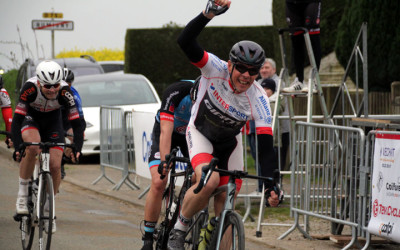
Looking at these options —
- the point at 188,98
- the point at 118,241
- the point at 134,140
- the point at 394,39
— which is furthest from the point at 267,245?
the point at 394,39

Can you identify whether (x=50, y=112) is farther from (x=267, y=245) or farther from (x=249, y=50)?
(x=249, y=50)

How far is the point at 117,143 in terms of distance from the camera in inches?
565

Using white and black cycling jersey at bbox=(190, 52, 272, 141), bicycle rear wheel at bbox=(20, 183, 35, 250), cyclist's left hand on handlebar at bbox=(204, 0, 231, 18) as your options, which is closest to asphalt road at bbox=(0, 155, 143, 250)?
bicycle rear wheel at bbox=(20, 183, 35, 250)

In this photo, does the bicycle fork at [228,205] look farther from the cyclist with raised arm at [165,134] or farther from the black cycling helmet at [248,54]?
the cyclist with raised arm at [165,134]

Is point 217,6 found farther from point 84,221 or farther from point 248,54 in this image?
point 84,221

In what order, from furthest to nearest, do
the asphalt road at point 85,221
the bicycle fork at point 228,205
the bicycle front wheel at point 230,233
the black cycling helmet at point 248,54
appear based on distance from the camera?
the asphalt road at point 85,221 → the black cycling helmet at point 248,54 → the bicycle fork at point 228,205 → the bicycle front wheel at point 230,233

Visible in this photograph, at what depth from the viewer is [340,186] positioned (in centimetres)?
937

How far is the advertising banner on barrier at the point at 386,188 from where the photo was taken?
26.7 feet

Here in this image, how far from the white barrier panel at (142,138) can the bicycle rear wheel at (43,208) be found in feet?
13.6

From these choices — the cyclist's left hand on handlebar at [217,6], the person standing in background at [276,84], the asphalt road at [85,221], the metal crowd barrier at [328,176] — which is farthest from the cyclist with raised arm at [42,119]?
the person standing in background at [276,84]

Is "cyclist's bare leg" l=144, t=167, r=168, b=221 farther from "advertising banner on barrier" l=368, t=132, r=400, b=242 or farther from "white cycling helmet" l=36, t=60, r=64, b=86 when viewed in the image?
"advertising banner on barrier" l=368, t=132, r=400, b=242

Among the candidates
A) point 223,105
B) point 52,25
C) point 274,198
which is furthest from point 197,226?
point 52,25

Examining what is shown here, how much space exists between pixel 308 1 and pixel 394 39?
373 cm

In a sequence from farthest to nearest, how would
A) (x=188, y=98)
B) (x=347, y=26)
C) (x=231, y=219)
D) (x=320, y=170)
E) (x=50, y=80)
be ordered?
1. (x=347, y=26)
2. (x=320, y=170)
3. (x=50, y=80)
4. (x=188, y=98)
5. (x=231, y=219)
